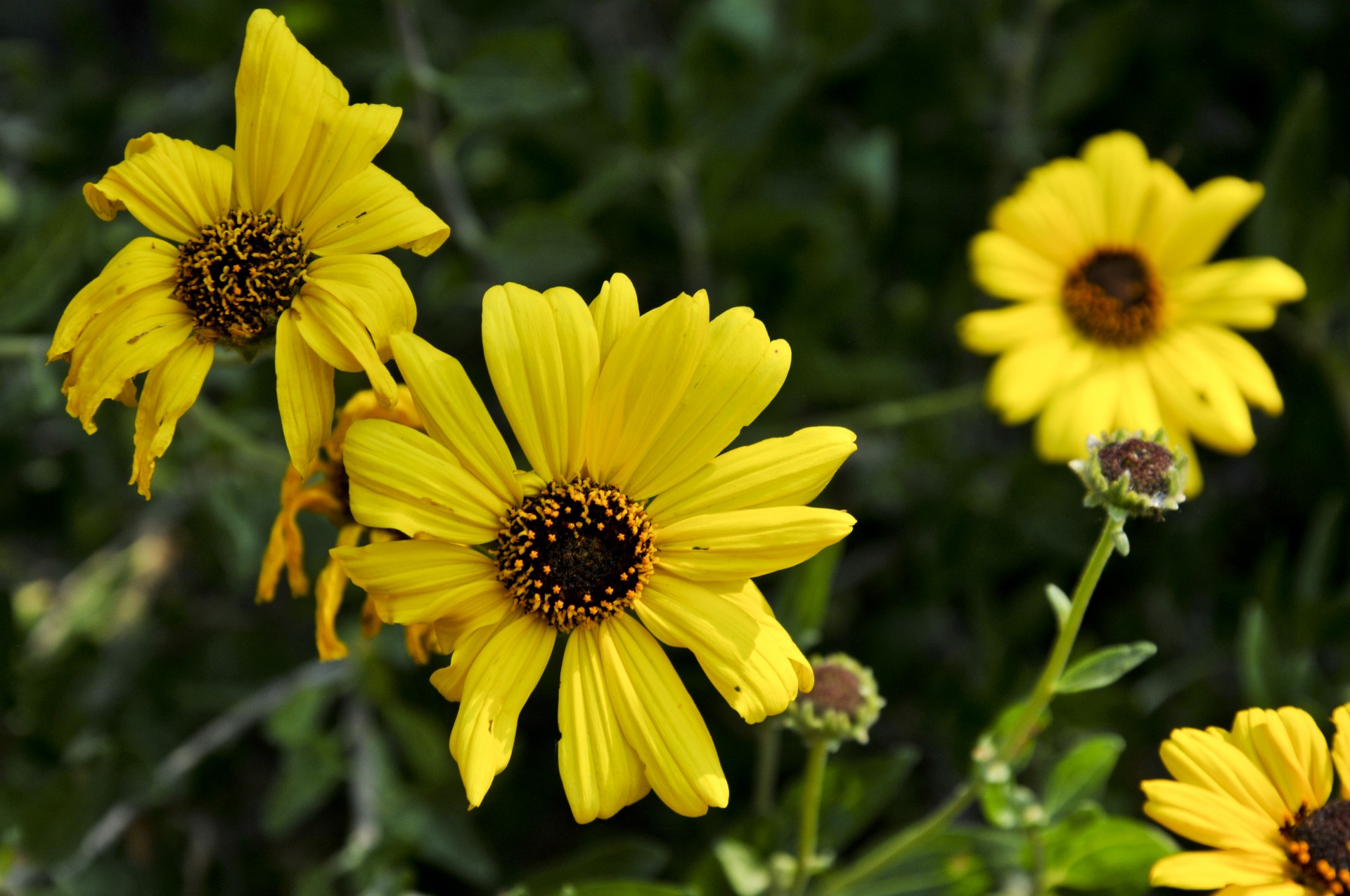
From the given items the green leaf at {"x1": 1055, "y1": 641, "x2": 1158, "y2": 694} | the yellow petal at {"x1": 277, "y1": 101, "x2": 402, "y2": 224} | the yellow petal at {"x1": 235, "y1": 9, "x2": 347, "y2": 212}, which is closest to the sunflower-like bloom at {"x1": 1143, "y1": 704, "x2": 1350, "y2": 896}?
the green leaf at {"x1": 1055, "y1": 641, "x2": 1158, "y2": 694}

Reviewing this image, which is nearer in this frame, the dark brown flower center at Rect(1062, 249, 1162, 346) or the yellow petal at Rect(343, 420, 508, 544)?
the yellow petal at Rect(343, 420, 508, 544)

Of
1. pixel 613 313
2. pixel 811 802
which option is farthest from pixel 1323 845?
pixel 613 313

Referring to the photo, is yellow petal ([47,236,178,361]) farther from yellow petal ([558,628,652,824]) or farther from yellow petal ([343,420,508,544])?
yellow petal ([558,628,652,824])

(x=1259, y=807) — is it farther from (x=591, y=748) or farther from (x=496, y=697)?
(x=496, y=697)

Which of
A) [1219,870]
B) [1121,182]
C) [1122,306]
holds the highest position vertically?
[1121,182]

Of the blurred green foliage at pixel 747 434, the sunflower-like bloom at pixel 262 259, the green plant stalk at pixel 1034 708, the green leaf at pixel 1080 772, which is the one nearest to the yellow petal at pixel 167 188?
the sunflower-like bloom at pixel 262 259

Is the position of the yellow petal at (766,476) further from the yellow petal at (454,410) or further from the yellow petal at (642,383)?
the yellow petal at (454,410)
